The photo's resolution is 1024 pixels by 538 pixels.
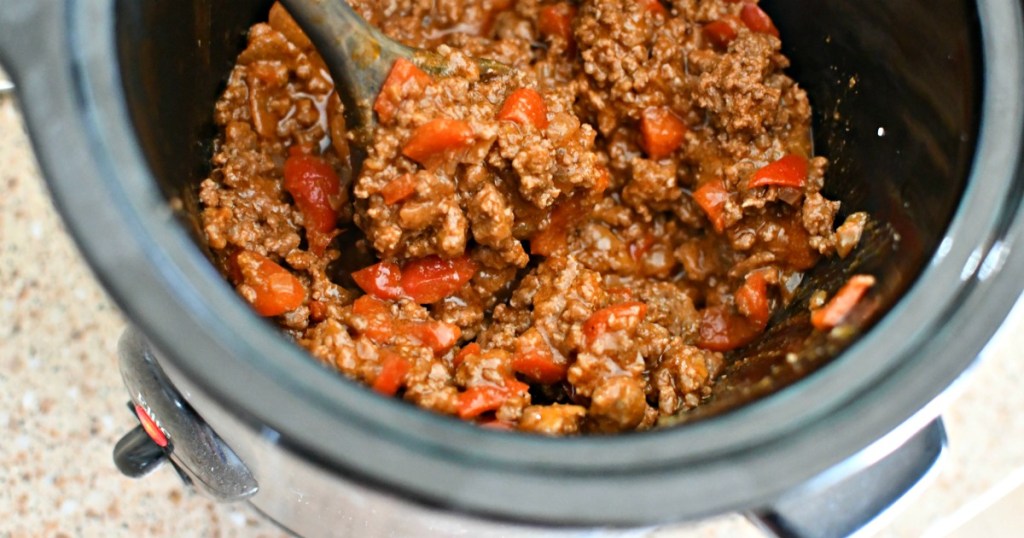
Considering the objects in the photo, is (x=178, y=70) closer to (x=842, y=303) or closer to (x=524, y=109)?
(x=524, y=109)

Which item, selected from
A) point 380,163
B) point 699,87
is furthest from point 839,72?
point 380,163

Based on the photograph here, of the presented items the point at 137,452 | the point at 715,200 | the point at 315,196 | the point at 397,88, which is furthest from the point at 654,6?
the point at 137,452

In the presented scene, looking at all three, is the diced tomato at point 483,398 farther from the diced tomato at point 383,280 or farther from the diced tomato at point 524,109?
the diced tomato at point 524,109

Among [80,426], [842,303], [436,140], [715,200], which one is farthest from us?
[80,426]

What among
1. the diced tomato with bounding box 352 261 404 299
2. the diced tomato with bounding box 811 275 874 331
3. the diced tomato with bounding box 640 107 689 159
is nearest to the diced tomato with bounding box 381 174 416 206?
the diced tomato with bounding box 352 261 404 299

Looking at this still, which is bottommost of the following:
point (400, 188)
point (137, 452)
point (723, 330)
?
point (137, 452)

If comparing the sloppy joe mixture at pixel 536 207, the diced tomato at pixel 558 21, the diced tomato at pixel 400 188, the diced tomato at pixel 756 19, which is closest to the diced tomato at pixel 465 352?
the sloppy joe mixture at pixel 536 207

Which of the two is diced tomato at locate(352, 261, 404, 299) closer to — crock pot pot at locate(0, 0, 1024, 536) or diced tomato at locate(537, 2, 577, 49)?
crock pot pot at locate(0, 0, 1024, 536)
